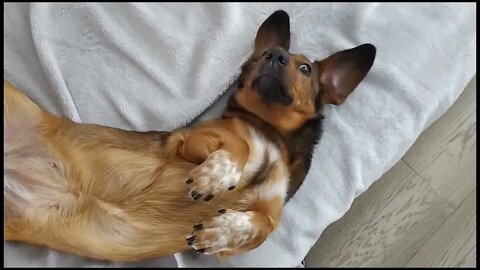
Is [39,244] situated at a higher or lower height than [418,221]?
lower

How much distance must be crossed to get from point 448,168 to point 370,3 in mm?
728

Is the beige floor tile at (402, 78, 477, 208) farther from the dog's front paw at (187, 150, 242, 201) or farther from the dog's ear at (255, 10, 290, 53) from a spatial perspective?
the dog's front paw at (187, 150, 242, 201)

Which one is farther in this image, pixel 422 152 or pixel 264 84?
pixel 422 152

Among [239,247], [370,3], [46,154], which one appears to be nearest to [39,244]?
[46,154]

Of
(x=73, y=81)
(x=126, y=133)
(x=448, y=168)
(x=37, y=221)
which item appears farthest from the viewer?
(x=448, y=168)

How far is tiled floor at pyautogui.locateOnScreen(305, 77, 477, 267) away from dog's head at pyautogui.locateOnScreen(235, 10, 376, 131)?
1.50 ft

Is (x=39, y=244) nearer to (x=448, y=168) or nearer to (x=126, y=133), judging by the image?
(x=126, y=133)

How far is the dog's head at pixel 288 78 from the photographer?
7.73 ft

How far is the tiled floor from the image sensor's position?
2.55 metres

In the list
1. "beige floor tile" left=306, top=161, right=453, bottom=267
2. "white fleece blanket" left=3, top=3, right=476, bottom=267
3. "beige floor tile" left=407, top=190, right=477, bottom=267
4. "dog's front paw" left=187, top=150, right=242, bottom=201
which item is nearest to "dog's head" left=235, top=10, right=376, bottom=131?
"white fleece blanket" left=3, top=3, right=476, bottom=267

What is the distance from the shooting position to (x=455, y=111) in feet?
9.39

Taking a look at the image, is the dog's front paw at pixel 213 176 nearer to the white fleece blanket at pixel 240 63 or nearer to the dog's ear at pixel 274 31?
the white fleece blanket at pixel 240 63

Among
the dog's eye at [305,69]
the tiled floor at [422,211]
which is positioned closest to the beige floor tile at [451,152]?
the tiled floor at [422,211]

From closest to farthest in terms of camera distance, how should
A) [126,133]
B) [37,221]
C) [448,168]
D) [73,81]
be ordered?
[37,221]
[126,133]
[73,81]
[448,168]
